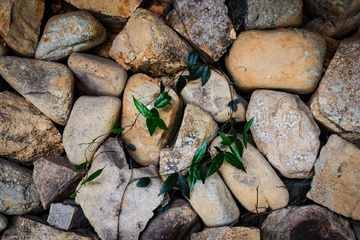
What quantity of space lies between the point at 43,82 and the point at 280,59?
1394 millimetres

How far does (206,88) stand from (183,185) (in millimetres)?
593

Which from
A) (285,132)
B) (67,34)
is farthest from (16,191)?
(285,132)

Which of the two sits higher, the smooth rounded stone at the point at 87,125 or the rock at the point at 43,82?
the rock at the point at 43,82

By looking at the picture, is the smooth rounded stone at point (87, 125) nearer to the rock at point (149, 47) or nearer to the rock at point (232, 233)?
the rock at point (149, 47)

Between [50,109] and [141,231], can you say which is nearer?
[141,231]

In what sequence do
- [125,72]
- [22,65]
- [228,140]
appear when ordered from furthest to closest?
[125,72]
[22,65]
[228,140]

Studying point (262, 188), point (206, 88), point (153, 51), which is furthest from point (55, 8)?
point (262, 188)

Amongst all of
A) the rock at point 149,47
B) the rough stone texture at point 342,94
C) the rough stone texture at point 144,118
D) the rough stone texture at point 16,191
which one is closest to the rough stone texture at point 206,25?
the rock at point 149,47

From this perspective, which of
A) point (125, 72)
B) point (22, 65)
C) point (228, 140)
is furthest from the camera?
point (125, 72)

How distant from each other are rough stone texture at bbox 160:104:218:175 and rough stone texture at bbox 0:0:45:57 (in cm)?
103

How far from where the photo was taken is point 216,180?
4.76 ft

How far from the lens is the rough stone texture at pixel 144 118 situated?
1440 millimetres

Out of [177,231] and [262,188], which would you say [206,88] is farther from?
[177,231]

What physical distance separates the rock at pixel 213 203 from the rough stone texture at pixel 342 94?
2.32ft
